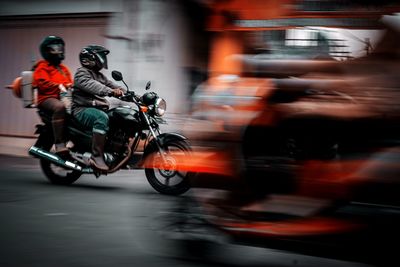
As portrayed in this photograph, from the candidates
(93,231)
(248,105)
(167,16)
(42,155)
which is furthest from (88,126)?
(248,105)

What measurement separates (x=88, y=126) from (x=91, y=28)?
195 inches

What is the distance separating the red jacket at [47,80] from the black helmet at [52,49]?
9cm

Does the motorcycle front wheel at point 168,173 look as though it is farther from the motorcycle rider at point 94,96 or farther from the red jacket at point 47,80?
the red jacket at point 47,80

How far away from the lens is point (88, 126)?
9.25 metres

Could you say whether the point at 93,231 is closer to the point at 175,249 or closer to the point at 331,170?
the point at 175,249

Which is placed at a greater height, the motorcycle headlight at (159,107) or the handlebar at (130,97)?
the handlebar at (130,97)

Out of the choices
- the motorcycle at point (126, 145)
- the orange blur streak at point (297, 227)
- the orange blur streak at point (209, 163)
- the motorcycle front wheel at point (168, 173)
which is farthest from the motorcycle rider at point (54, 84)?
the orange blur streak at point (297, 227)

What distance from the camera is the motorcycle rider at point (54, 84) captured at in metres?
9.44

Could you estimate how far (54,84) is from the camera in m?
9.66

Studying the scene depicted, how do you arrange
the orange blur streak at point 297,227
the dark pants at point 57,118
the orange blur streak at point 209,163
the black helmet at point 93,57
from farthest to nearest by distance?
the dark pants at point 57,118, the black helmet at point 93,57, the orange blur streak at point 209,163, the orange blur streak at point 297,227

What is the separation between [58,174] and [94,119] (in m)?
1.01

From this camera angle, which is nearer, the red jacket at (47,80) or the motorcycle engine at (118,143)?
the motorcycle engine at (118,143)

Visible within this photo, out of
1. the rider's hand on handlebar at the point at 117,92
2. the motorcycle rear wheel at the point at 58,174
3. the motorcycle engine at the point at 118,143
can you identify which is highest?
the rider's hand on handlebar at the point at 117,92

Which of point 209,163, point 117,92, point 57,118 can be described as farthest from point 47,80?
point 209,163
